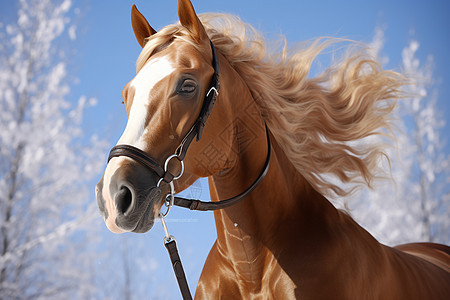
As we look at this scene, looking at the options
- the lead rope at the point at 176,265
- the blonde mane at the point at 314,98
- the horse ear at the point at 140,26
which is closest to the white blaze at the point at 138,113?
the blonde mane at the point at 314,98

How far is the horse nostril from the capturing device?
1.65 meters

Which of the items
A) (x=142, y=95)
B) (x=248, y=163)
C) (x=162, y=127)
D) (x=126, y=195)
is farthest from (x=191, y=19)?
(x=126, y=195)

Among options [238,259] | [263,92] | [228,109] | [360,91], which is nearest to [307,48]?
[360,91]

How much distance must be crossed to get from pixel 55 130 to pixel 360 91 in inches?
243

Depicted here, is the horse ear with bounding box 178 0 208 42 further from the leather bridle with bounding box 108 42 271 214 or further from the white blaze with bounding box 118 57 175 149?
the white blaze with bounding box 118 57 175 149

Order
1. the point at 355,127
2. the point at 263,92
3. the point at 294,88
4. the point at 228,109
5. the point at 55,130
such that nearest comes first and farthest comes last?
the point at 228,109
the point at 263,92
the point at 294,88
the point at 355,127
the point at 55,130

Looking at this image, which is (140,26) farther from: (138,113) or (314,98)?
(314,98)

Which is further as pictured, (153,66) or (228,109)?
(228,109)

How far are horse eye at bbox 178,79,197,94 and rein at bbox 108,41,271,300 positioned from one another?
0.30ft

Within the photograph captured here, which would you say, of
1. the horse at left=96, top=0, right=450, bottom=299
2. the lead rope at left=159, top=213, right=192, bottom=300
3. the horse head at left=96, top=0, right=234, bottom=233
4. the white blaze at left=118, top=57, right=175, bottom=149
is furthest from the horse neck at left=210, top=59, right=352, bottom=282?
the white blaze at left=118, top=57, right=175, bottom=149

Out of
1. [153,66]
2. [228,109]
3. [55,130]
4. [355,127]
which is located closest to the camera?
[153,66]

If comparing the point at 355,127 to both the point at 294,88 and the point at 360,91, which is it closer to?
the point at 360,91

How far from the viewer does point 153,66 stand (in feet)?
6.32

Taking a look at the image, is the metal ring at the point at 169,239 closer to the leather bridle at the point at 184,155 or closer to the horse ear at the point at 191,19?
the leather bridle at the point at 184,155
